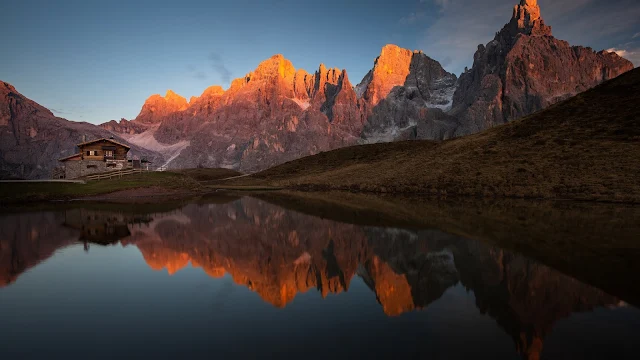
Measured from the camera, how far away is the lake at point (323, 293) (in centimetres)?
953

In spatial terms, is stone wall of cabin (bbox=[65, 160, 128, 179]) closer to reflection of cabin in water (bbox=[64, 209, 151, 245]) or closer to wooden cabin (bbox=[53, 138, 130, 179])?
wooden cabin (bbox=[53, 138, 130, 179])

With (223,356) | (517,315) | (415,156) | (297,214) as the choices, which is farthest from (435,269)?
(415,156)

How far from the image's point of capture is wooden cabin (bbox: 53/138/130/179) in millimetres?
82125

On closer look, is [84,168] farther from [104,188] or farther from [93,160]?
[104,188]

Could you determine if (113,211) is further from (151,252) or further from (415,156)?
(415,156)

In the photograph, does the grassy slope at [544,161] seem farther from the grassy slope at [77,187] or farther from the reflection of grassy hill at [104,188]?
the grassy slope at [77,187]

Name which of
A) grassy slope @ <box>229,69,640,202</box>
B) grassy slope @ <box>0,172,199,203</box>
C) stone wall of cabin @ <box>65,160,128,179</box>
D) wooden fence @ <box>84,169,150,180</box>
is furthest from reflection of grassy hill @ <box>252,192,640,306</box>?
stone wall of cabin @ <box>65,160,128,179</box>

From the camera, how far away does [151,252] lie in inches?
819

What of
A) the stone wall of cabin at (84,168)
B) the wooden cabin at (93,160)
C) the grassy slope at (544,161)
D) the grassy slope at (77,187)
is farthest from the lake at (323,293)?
the wooden cabin at (93,160)

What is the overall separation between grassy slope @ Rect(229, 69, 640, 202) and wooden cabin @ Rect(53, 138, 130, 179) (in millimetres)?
43429

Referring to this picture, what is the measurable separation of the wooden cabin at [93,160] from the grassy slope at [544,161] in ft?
142

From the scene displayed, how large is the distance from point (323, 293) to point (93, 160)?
88012mm

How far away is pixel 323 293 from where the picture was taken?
13.9 metres

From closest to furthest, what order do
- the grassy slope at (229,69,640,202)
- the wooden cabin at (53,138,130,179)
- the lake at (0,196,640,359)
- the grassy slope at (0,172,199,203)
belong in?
the lake at (0,196,640,359) → the grassy slope at (0,172,199,203) → the grassy slope at (229,69,640,202) → the wooden cabin at (53,138,130,179)
